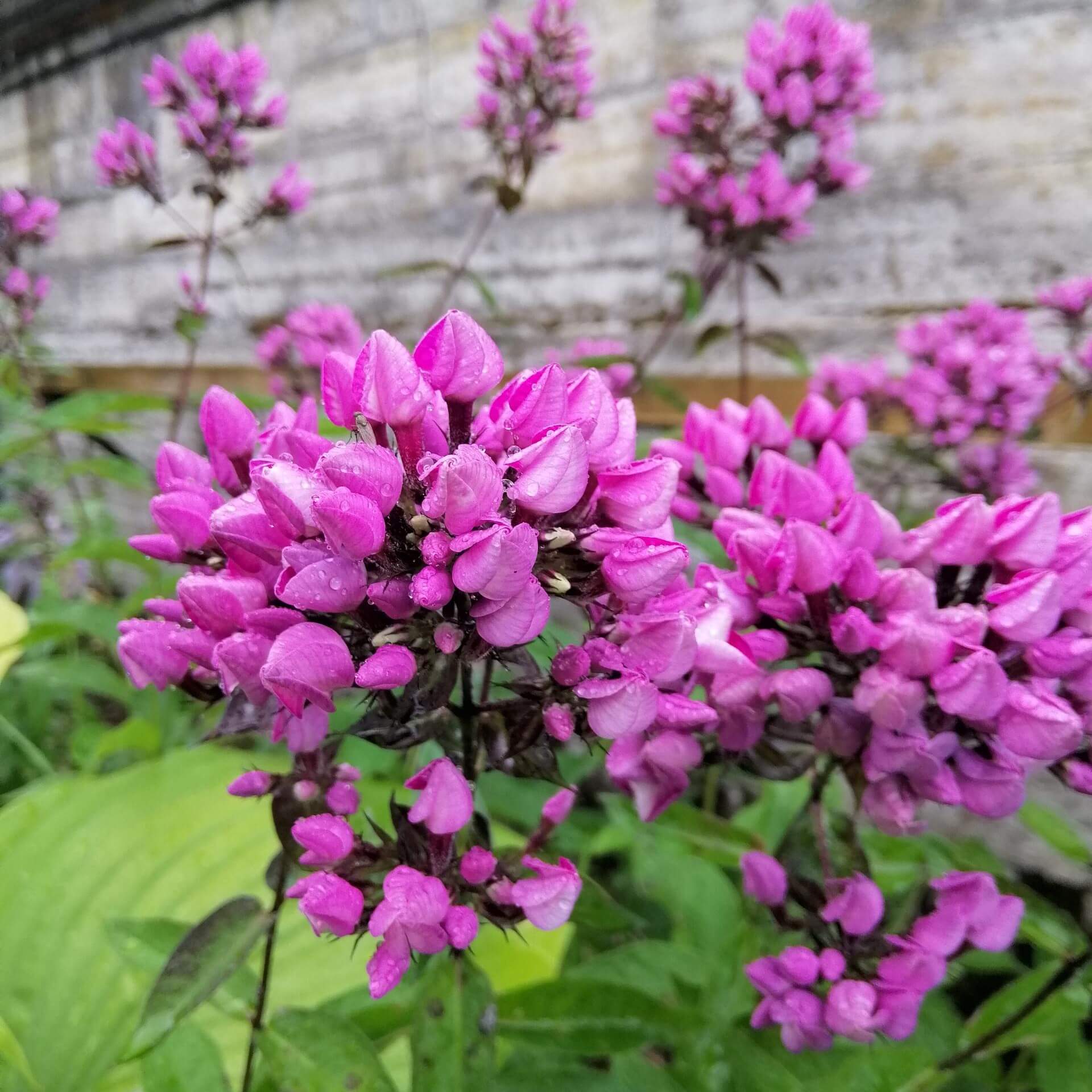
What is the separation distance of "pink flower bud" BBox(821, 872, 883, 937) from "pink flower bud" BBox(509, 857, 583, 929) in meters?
0.22

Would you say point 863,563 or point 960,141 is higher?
point 960,141

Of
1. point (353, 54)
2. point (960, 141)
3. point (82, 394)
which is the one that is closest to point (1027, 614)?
point (82, 394)

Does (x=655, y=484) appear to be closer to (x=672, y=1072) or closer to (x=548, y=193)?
(x=672, y=1072)

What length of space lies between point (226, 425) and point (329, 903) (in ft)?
0.94

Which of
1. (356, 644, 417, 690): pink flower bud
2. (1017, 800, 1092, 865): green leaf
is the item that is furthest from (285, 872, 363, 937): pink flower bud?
(1017, 800, 1092, 865): green leaf

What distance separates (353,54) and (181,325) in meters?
1.33

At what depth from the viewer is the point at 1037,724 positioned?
1.48 feet

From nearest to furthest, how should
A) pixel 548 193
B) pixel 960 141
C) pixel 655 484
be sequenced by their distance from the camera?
pixel 655 484 → pixel 960 141 → pixel 548 193

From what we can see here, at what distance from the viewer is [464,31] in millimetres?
1904

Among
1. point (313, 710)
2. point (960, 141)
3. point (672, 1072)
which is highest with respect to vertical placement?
point (960, 141)

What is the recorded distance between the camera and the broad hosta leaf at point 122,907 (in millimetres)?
813

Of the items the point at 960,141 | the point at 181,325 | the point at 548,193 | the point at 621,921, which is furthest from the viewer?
the point at 548,193

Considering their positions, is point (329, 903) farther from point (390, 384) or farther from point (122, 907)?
point (122, 907)

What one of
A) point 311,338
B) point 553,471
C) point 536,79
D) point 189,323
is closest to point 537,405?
point 553,471
